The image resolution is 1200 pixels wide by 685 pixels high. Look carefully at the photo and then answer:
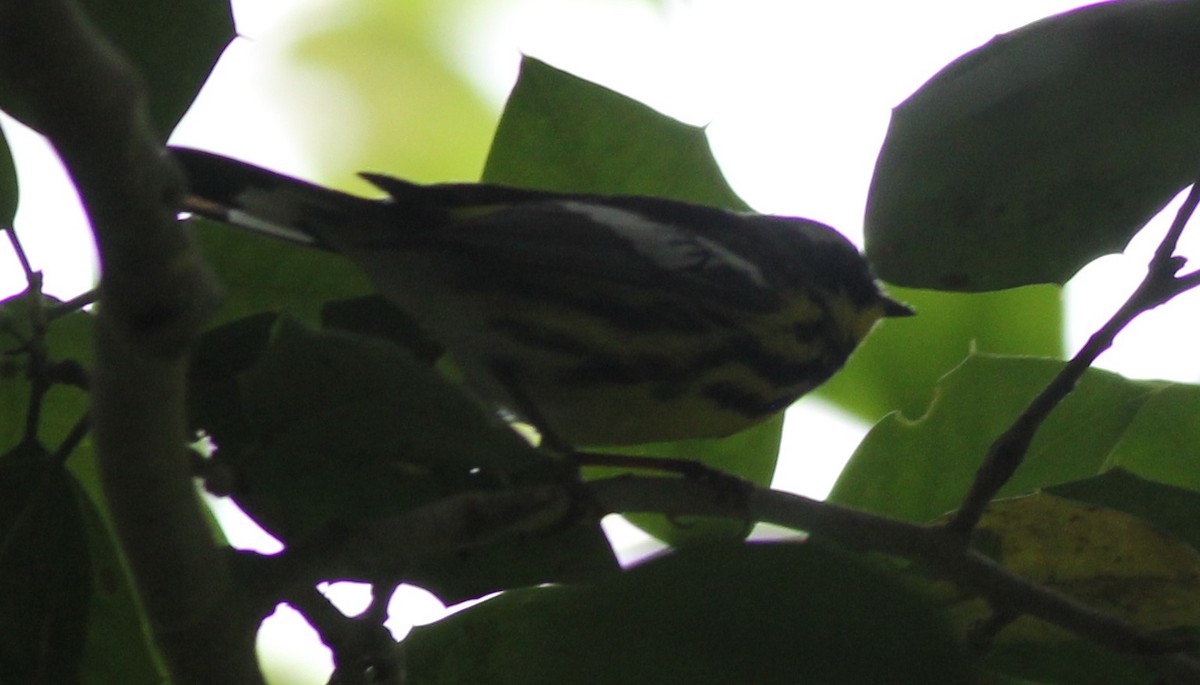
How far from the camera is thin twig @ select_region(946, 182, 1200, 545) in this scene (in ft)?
2.68

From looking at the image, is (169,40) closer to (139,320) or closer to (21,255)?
(21,255)

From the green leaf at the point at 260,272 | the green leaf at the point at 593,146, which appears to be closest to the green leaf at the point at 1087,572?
the green leaf at the point at 593,146

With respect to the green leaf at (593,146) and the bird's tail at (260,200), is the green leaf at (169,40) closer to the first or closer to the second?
the bird's tail at (260,200)

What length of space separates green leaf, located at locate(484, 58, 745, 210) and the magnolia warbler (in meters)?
0.02

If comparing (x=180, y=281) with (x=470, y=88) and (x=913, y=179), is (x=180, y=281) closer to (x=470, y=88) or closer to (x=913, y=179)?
(x=913, y=179)

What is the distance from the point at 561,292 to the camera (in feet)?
3.43

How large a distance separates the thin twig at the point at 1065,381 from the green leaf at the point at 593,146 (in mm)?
317

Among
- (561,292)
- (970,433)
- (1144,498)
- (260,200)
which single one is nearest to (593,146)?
→ (561,292)

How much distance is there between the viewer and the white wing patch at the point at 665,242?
3.51 ft

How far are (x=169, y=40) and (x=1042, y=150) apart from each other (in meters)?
0.61

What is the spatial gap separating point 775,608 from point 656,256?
0.53 metres

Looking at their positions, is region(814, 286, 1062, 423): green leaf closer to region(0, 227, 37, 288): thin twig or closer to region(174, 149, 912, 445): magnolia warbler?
region(174, 149, 912, 445): magnolia warbler

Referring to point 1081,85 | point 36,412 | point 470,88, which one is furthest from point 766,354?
point 470,88

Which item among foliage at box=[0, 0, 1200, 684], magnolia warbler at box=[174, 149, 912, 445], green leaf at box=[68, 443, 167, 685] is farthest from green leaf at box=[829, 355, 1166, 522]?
green leaf at box=[68, 443, 167, 685]
